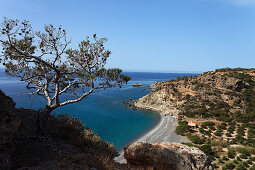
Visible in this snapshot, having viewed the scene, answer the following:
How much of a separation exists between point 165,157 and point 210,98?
62.1 m

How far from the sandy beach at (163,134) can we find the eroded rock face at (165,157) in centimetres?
1996

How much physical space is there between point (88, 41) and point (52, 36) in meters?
2.53

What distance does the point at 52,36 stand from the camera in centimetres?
1081

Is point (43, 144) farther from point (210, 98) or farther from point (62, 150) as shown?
point (210, 98)

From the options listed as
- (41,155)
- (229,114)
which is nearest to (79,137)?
(41,155)

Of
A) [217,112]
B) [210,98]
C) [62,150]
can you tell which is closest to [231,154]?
[217,112]

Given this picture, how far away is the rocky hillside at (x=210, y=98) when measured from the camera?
5286 centimetres

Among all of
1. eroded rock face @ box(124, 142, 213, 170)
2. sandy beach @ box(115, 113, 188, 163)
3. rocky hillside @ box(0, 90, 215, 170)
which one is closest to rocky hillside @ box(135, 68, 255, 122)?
sandy beach @ box(115, 113, 188, 163)

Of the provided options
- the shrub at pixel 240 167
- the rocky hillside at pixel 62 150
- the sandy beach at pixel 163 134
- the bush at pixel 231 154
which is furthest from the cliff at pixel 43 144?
the bush at pixel 231 154

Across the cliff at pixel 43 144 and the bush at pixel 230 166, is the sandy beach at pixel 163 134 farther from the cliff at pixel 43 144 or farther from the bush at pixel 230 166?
the cliff at pixel 43 144

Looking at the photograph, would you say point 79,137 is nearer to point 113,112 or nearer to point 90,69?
point 90,69

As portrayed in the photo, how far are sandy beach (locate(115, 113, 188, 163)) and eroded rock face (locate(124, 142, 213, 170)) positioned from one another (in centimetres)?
1996

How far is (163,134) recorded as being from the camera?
42.1 m

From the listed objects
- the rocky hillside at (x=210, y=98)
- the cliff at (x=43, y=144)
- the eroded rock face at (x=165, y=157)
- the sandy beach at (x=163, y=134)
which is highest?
the cliff at (x=43, y=144)
